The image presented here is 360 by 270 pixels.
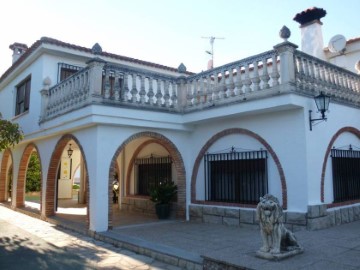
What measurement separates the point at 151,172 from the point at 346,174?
6.13 meters

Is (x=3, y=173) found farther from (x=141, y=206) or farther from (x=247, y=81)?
(x=247, y=81)

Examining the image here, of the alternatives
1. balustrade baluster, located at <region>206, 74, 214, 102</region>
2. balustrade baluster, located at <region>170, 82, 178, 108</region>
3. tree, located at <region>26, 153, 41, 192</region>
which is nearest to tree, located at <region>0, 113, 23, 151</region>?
balustrade baluster, located at <region>170, 82, 178, 108</region>

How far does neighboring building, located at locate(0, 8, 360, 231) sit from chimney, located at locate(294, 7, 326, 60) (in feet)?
0.17

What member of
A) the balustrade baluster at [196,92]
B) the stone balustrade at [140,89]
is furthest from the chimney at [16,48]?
the balustrade baluster at [196,92]

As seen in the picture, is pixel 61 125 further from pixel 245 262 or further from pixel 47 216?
pixel 245 262

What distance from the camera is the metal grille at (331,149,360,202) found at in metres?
8.74

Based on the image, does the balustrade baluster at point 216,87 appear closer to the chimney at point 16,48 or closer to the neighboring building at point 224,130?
the neighboring building at point 224,130

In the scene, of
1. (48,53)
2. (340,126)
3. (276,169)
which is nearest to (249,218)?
(276,169)

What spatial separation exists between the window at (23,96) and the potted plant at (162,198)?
261 inches

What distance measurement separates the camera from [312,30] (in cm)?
1180

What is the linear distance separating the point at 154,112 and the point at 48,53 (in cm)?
491

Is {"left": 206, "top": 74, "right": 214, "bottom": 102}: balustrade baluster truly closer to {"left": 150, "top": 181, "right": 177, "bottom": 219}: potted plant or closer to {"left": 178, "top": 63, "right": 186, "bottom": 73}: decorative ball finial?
{"left": 178, "top": 63, "right": 186, "bottom": 73}: decorative ball finial

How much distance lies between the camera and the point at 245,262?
510 centimetres

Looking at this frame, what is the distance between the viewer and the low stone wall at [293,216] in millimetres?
7504
